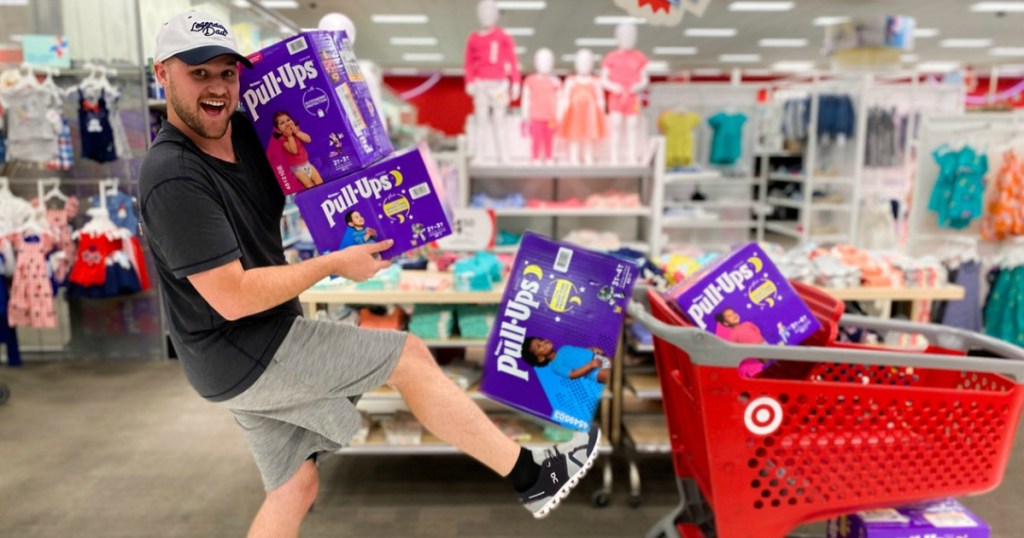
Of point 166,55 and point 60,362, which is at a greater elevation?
point 166,55

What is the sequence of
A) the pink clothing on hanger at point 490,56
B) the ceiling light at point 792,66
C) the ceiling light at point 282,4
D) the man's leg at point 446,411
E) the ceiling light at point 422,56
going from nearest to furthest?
1. the man's leg at point 446,411
2. the pink clothing on hanger at point 490,56
3. the ceiling light at point 282,4
4. the ceiling light at point 422,56
5. the ceiling light at point 792,66

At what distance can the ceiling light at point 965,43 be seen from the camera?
1498 centimetres

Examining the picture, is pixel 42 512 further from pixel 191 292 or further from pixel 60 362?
pixel 60 362

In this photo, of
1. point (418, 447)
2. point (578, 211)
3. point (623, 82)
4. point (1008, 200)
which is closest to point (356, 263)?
point (418, 447)

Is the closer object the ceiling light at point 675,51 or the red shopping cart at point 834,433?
the red shopping cart at point 834,433

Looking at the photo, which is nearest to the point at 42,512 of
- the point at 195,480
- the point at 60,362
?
the point at 195,480

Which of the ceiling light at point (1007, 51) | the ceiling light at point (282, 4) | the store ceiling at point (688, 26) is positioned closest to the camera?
the store ceiling at point (688, 26)

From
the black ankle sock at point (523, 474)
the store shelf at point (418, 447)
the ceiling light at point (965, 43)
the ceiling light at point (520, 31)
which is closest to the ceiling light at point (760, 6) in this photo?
the ceiling light at point (520, 31)

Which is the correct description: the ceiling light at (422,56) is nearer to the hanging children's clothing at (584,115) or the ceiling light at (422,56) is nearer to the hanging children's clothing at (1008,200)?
the hanging children's clothing at (584,115)

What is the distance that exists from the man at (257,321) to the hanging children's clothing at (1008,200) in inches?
178

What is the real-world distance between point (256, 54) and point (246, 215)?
37 cm

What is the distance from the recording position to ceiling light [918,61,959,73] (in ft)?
61.6

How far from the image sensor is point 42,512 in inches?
109

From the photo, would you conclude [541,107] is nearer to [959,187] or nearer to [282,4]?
[959,187]
